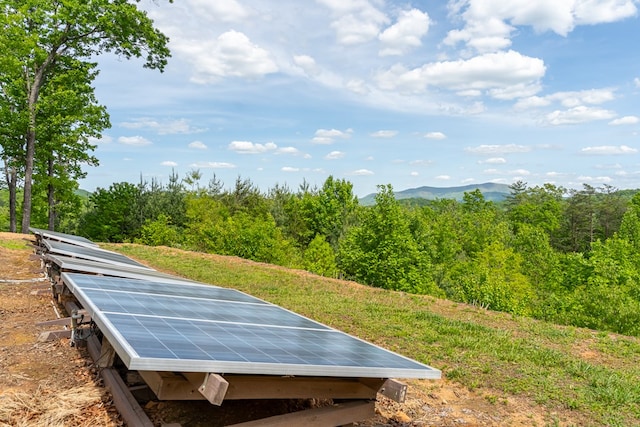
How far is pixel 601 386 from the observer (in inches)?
258

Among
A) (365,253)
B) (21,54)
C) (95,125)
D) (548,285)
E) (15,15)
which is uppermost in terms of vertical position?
(15,15)

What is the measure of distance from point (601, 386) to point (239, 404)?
5.66 metres

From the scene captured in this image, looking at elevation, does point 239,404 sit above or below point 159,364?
below

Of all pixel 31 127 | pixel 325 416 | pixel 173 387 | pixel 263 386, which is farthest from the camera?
pixel 31 127

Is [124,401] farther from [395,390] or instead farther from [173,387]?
[395,390]

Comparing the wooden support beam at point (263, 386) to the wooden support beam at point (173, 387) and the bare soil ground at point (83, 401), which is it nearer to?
the wooden support beam at point (173, 387)

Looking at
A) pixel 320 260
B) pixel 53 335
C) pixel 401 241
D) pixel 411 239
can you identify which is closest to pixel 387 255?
pixel 401 241

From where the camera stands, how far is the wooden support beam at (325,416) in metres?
3.63

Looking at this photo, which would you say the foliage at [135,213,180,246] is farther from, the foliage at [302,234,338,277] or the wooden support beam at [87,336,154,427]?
the wooden support beam at [87,336,154,427]

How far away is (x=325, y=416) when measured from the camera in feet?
12.7

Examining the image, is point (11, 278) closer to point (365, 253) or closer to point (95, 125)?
point (95, 125)

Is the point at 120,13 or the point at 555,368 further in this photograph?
the point at 120,13

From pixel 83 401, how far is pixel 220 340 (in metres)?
1.98

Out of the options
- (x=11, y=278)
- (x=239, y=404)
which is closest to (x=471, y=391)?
(x=239, y=404)
